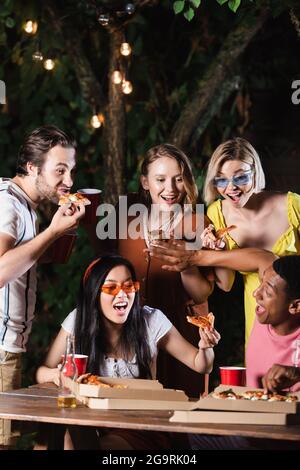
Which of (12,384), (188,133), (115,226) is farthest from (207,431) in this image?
(188,133)

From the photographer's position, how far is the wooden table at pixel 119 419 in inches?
138

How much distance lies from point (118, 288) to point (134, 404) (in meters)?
0.87

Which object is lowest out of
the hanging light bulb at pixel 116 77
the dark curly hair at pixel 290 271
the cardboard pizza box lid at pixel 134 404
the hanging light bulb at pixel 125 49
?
the cardboard pizza box lid at pixel 134 404

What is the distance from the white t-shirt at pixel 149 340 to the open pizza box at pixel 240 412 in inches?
33.4

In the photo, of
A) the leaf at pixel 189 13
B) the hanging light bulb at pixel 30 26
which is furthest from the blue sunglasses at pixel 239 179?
the hanging light bulb at pixel 30 26

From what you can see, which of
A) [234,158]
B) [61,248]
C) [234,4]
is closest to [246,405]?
[234,158]

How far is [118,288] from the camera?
4.63 m

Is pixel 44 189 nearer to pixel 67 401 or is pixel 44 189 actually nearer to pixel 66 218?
pixel 66 218

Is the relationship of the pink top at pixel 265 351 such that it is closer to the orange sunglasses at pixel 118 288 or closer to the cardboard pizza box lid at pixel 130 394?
the orange sunglasses at pixel 118 288

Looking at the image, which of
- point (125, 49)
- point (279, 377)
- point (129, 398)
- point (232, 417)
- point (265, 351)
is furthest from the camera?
point (125, 49)

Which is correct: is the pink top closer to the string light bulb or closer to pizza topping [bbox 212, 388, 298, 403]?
pizza topping [bbox 212, 388, 298, 403]

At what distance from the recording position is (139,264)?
5.00 metres

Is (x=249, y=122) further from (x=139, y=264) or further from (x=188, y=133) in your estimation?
(x=139, y=264)
